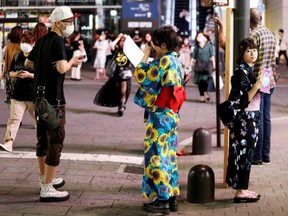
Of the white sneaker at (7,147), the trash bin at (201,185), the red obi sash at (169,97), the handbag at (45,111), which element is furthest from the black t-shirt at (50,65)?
the white sneaker at (7,147)

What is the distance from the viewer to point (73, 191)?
6.84m

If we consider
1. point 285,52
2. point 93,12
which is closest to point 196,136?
point 285,52

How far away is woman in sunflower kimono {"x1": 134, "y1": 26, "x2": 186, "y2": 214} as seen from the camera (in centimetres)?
586

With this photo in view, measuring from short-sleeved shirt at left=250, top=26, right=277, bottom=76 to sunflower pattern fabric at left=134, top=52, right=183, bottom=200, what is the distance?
2.54 m

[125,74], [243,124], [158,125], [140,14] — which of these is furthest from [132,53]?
[140,14]

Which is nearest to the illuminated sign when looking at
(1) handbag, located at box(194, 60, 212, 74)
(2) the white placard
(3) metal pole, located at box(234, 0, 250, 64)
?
(1) handbag, located at box(194, 60, 212, 74)

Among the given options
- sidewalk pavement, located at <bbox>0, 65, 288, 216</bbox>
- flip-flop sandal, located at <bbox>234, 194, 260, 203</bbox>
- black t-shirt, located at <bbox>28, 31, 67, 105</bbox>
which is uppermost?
black t-shirt, located at <bbox>28, 31, 67, 105</bbox>

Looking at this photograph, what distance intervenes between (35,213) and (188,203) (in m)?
1.55

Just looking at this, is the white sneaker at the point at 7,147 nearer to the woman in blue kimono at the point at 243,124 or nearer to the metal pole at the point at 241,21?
the metal pole at the point at 241,21

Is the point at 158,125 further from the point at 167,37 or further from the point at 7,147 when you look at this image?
the point at 7,147

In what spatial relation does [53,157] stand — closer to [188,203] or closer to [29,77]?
[188,203]

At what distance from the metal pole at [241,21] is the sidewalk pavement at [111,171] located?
1.69 meters

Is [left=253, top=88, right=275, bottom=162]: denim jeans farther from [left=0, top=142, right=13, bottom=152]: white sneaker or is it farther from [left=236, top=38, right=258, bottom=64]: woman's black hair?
[left=0, top=142, right=13, bottom=152]: white sneaker

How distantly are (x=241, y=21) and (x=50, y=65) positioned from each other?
8.16 ft
